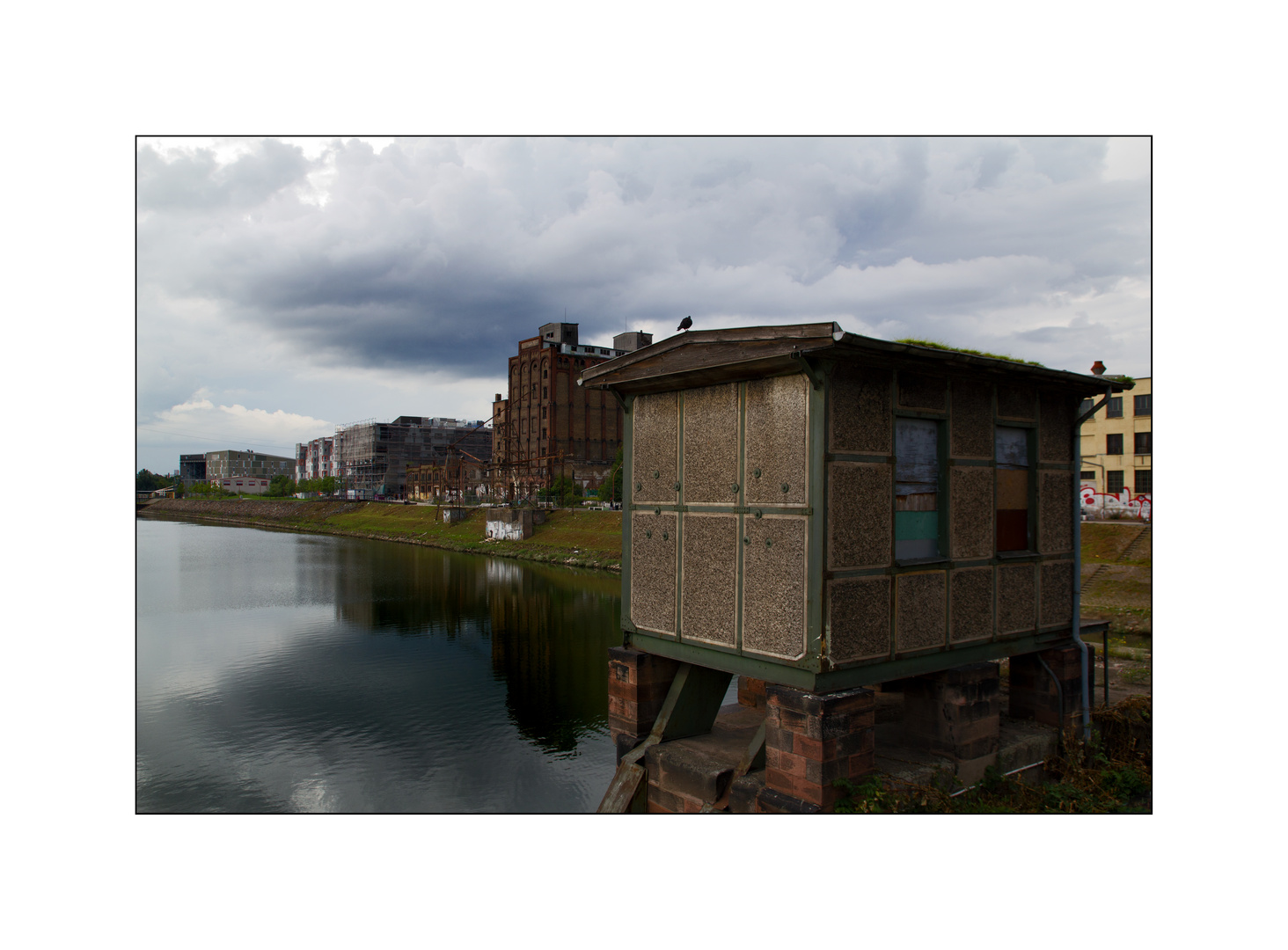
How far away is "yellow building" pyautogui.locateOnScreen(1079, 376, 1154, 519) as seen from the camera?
4000 cm

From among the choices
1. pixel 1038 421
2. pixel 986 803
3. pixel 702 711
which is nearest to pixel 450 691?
pixel 702 711

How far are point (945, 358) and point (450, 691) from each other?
56.4 feet

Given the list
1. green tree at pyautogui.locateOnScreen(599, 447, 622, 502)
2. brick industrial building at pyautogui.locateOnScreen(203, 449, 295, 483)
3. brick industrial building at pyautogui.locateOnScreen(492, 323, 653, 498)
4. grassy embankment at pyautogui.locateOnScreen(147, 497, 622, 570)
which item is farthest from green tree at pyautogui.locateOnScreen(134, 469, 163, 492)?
green tree at pyautogui.locateOnScreen(599, 447, 622, 502)

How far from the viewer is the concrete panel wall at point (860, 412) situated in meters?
7.80

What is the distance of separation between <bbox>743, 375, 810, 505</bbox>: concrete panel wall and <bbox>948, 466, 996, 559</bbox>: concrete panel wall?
7.84 feet

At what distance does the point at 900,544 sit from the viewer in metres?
8.52

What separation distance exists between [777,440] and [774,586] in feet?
5.29

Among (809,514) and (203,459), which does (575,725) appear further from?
(203,459)

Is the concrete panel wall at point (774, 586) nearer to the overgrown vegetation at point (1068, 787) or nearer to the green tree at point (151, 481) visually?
the overgrown vegetation at point (1068, 787)

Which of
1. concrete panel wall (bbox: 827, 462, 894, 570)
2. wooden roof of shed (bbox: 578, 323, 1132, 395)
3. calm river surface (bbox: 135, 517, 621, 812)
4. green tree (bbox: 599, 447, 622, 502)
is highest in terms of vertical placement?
wooden roof of shed (bbox: 578, 323, 1132, 395)

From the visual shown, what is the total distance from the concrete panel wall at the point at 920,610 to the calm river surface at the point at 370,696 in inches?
296

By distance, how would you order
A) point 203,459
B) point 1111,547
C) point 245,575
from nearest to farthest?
point 1111,547
point 245,575
point 203,459

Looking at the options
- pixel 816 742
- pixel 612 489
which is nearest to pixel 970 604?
pixel 816 742

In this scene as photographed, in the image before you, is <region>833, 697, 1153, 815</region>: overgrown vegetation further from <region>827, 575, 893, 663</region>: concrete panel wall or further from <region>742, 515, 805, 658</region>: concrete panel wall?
<region>742, 515, 805, 658</region>: concrete panel wall
